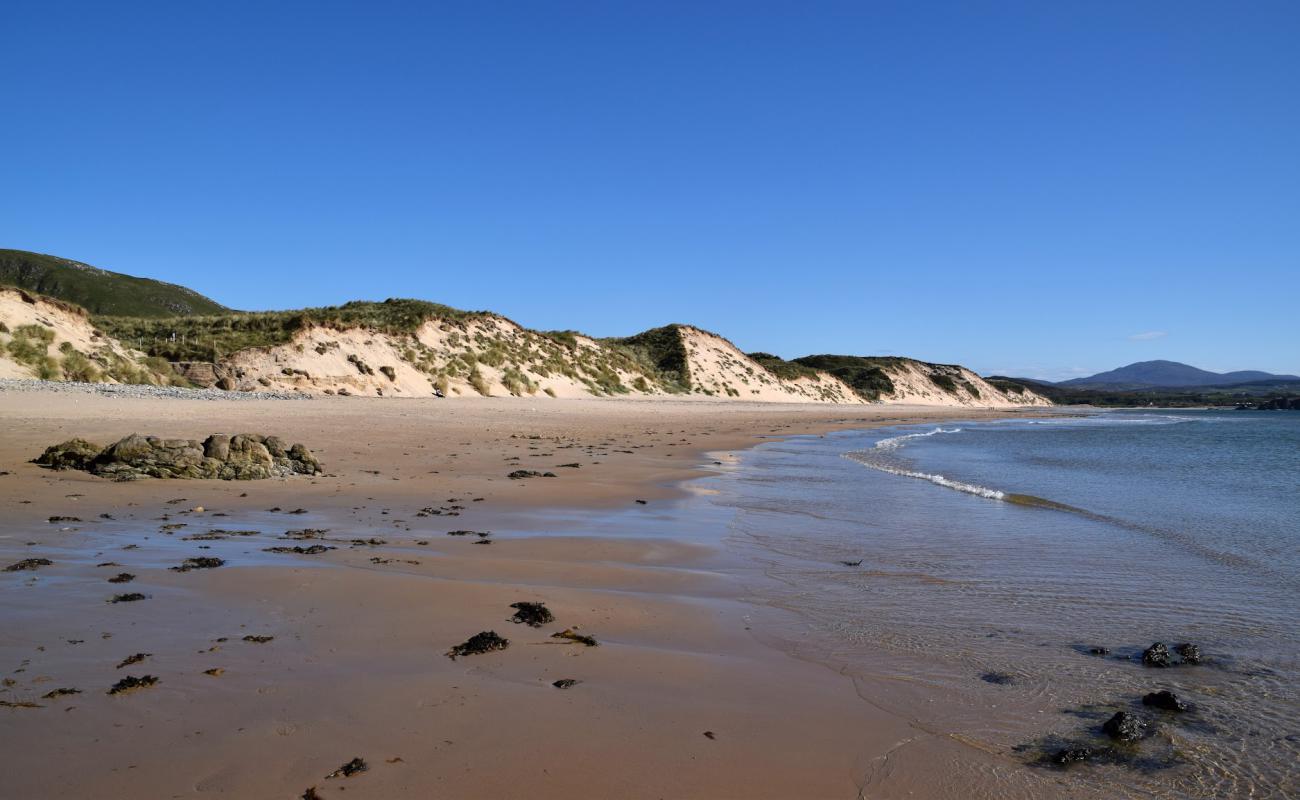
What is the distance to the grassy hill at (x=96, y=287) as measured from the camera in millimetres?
79375

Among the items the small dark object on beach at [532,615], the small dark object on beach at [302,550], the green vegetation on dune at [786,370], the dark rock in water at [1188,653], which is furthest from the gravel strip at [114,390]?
the green vegetation on dune at [786,370]

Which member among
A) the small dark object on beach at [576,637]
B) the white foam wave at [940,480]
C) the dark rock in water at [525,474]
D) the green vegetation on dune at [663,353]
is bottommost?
the small dark object on beach at [576,637]

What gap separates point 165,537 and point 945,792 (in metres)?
6.11

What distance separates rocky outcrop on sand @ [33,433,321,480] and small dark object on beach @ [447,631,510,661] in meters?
6.64

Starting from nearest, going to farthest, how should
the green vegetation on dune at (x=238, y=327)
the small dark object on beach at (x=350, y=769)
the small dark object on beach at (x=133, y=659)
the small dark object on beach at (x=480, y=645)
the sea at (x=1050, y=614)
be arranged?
the small dark object on beach at (x=350, y=769) < the sea at (x=1050, y=614) < the small dark object on beach at (x=133, y=659) < the small dark object on beach at (x=480, y=645) < the green vegetation on dune at (x=238, y=327)

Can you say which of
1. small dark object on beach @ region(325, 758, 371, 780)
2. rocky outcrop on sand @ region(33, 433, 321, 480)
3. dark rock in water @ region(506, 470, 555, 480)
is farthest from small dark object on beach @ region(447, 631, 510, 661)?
dark rock in water @ region(506, 470, 555, 480)

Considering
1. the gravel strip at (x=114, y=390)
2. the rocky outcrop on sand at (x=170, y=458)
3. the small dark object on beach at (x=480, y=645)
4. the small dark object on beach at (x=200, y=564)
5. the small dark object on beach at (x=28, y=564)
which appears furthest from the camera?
the gravel strip at (x=114, y=390)

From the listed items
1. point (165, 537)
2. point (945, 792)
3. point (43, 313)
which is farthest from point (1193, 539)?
point (43, 313)

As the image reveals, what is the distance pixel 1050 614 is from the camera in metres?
4.88

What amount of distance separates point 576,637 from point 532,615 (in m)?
0.42

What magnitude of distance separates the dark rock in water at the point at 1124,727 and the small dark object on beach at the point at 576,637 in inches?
95.4

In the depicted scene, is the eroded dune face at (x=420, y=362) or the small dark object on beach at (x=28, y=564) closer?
the small dark object on beach at (x=28, y=564)

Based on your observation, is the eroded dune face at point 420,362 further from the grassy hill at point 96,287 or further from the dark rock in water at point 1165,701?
the grassy hill at point 96,287

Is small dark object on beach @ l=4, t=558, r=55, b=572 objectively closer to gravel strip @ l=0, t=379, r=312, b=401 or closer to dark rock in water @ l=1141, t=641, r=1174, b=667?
dark rock in water @ l=1141, t=641, r=1174, b=667
